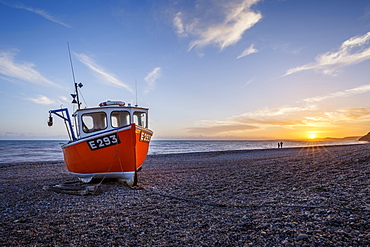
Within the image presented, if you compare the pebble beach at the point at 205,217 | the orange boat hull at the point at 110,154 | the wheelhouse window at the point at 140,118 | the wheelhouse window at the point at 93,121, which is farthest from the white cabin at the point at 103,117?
the pebble beach at the point at 205,217

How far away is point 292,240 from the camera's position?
371 centimetres

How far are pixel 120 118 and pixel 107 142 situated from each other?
6.77ft

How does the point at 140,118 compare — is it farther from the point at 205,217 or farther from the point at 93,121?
the point at 205,217

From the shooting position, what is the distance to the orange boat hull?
10000 mm

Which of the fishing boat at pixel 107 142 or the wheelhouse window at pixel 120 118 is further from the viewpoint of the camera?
the wheelhouse window at pixel 120 118

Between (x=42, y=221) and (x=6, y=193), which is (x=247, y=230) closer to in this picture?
(x=42, y=221)

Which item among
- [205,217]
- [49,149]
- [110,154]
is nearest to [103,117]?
[110,154]

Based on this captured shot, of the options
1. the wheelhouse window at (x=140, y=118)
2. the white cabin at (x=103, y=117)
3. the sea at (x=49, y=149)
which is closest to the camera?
the white cabin at (x=103, y=117)

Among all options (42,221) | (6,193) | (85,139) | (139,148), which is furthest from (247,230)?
(6,193)

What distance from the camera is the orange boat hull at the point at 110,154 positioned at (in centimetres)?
1000

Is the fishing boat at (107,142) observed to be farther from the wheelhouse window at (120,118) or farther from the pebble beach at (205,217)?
the pebble beach at (205,217)

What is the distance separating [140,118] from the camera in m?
12.4

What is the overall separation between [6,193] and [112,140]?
512 centimetres

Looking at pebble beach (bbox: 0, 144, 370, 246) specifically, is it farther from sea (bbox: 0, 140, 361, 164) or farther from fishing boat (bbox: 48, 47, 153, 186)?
sea (bbox: 0, 140, 361, 164)
